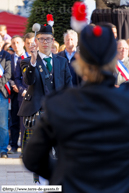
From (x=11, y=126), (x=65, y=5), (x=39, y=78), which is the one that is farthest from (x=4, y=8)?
(x=39, y=78)

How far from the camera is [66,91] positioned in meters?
1.96

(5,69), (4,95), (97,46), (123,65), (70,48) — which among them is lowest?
(4,95)

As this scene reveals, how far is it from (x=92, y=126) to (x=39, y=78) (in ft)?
9.45

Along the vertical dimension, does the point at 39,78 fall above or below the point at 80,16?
below

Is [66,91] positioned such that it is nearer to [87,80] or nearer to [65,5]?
[87,80]

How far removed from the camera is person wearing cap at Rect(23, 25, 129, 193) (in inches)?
73.1

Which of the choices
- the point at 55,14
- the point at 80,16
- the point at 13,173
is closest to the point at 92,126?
the point at 80,16

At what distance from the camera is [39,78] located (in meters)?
4.68

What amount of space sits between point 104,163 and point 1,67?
5.88 m

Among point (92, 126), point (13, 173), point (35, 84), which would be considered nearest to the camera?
point (92, 126)

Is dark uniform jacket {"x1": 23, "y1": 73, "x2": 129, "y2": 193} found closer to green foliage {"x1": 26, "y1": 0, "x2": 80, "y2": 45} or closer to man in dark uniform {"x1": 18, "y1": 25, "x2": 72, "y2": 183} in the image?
man in dark uniform {"x1": 18, "y1": 25, "x2": 72, "y2": 183}

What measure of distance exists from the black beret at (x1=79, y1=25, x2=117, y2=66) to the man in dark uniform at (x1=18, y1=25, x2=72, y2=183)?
2613 millimetres

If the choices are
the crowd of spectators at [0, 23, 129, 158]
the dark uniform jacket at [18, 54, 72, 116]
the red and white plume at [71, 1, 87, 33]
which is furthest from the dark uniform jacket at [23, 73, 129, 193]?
the crowd of spectators at [0, 23, 129, 158]

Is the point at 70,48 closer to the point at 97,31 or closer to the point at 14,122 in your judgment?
the point at 14,122
